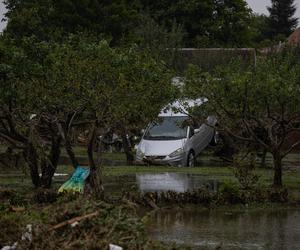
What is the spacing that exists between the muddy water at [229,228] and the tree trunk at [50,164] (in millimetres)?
2590

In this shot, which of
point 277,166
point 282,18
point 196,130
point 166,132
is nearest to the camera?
point 277,166

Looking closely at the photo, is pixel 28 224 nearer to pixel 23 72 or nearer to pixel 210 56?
pixel 23 72

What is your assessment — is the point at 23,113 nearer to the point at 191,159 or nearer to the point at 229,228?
the point at 229,228

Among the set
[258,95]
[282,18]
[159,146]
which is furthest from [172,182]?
[282,18]

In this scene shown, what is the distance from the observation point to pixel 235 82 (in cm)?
1480

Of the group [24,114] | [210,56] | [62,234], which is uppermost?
[210,56]

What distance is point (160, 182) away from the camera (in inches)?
739

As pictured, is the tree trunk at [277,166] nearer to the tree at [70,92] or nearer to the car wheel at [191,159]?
the tree at [70,92]

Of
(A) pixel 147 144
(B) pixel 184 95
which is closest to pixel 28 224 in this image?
(B) pixel 184 95

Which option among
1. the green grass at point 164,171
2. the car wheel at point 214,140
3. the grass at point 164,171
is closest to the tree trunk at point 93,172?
the grass at point 164,171

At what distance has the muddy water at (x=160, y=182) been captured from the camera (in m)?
17.0

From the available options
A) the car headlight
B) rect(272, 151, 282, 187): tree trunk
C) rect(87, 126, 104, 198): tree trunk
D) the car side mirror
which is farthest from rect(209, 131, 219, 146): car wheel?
rect(87, 126, 104, 198): tree trunk

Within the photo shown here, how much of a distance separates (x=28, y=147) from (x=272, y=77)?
15.6 ft

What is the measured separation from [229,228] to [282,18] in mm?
65213
